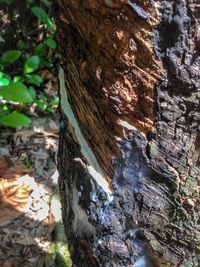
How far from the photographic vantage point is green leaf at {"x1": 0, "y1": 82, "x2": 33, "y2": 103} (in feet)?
6.30

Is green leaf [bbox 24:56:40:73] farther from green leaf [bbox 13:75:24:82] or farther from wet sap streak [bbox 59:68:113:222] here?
wet sap streak [bbox 59:68:113:222]

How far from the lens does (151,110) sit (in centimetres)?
84

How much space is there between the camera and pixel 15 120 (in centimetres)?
204

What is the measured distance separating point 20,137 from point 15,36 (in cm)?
56

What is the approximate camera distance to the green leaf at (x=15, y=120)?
2025mm

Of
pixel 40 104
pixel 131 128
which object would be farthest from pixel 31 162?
pixel 131 128

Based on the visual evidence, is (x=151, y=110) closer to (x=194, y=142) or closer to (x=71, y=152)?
(x=194, y=142)

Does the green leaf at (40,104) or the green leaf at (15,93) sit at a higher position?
the green leaf at (15,93)

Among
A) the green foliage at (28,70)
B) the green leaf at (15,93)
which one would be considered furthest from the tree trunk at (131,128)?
the green foliage at (28,70)

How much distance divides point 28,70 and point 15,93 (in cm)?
38

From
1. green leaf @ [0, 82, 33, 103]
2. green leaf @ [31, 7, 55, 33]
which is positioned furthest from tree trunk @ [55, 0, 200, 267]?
green leaf @ [31, 7, 55, 33]

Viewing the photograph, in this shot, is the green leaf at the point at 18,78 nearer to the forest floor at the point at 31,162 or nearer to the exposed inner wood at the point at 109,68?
the forest floor at the point at 31,162

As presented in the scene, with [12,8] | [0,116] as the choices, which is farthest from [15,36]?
[0,116]

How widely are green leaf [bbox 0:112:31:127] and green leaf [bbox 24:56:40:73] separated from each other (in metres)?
0.33
